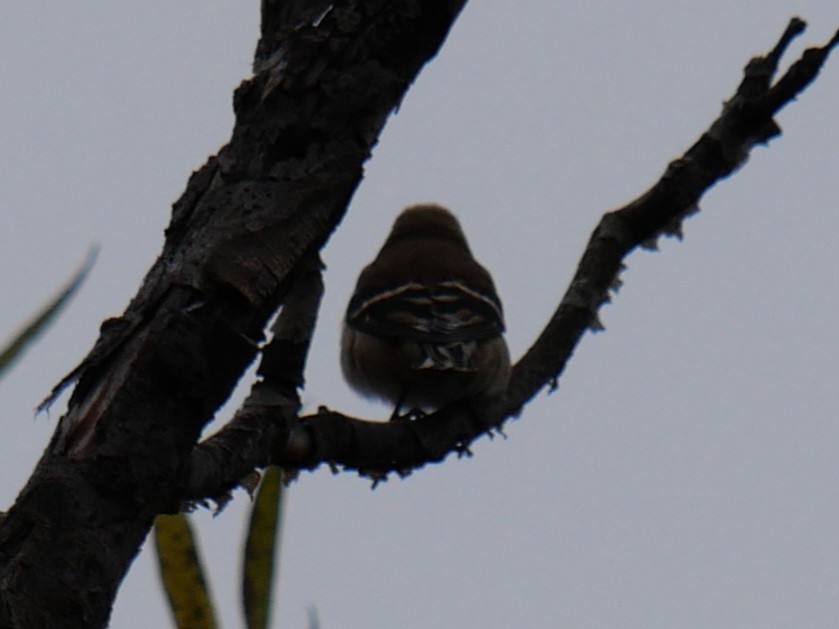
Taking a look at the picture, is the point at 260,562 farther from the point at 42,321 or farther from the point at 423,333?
the point at 423,333

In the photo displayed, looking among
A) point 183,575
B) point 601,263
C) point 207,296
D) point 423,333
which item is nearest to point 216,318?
point 207,296

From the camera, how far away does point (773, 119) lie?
13.3 ft

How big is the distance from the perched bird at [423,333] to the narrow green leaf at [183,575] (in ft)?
11.6

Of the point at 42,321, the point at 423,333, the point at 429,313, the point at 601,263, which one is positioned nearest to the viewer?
the point at 42,321

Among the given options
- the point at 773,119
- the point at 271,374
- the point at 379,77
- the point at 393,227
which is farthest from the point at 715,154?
the point at 393,227

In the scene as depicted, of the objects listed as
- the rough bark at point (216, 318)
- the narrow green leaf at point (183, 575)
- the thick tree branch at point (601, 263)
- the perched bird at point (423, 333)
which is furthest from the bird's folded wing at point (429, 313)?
the narrow green leaf at point (183, 575)

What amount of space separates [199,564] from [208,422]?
22 cm

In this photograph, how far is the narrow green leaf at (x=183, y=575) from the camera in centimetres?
196

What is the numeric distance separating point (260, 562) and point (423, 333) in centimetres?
431

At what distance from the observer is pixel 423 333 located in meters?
6.30

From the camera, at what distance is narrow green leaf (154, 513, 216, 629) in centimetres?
196

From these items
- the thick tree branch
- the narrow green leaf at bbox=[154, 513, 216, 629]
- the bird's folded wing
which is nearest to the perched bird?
the bird's folded wing

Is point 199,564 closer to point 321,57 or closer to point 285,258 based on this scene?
point 285,258

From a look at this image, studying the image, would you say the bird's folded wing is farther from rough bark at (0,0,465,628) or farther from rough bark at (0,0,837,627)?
rough bark at (0,0,465,628)
